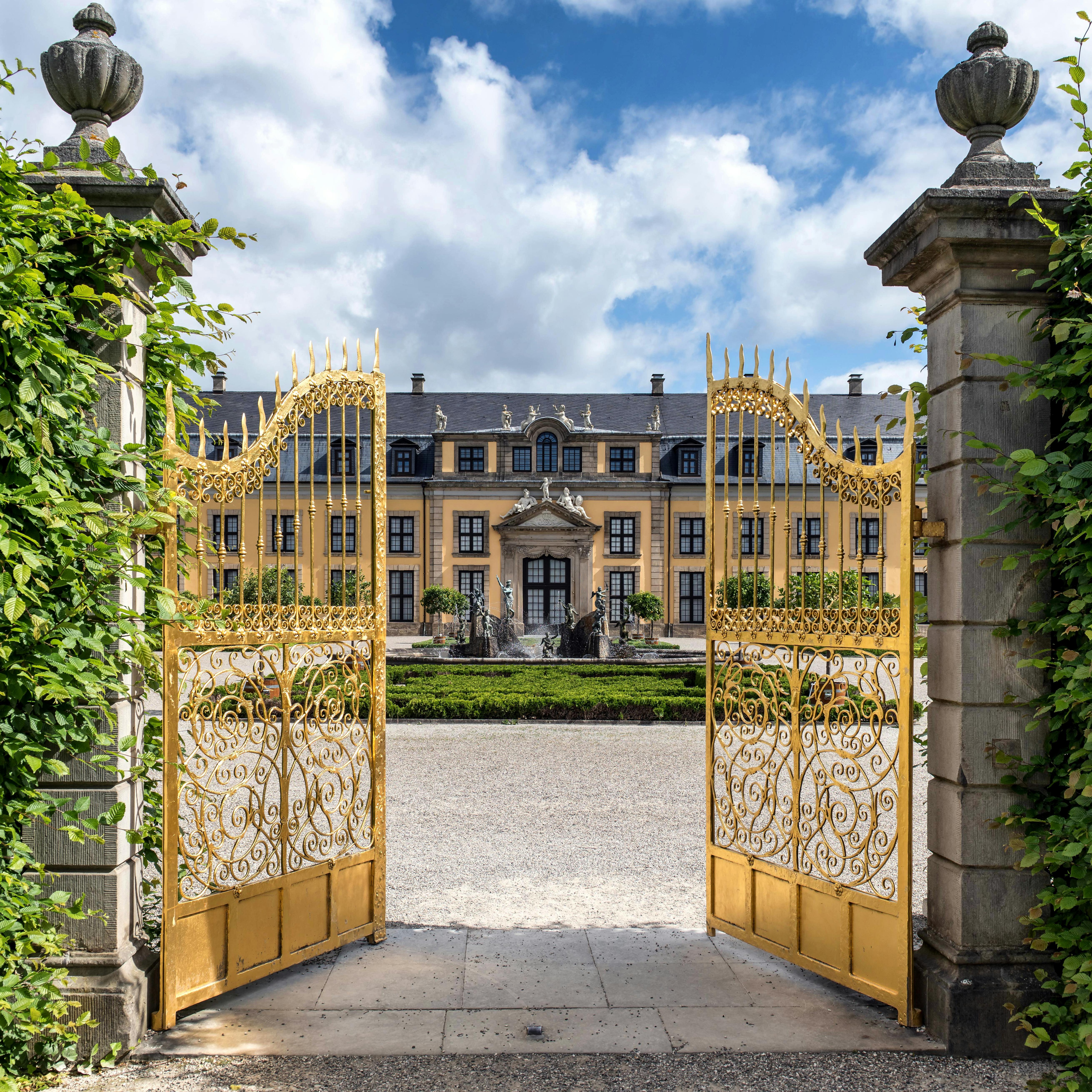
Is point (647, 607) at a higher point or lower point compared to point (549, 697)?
higher

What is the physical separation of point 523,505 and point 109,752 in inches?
1132

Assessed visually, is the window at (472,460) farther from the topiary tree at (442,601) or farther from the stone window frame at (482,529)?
the topiary tree at (442,601)

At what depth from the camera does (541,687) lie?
1312 cm

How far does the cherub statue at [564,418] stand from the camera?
32.4 meters

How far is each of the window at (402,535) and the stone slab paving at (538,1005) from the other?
2859 cm

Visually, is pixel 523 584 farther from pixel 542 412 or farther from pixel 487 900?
pixel 487 900

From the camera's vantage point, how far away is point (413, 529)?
32.8 meters

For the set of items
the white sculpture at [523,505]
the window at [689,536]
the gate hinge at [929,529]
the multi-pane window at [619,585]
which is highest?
the white sculpture at [523,505]

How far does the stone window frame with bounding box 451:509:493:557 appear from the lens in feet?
107

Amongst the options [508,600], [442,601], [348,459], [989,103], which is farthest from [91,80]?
[348,459]

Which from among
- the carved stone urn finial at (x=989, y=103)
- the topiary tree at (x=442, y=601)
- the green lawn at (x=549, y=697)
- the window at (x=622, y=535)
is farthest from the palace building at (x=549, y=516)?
the carved stone urn finial at (x=989, y=103)

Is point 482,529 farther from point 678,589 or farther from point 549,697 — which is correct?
point 549,697

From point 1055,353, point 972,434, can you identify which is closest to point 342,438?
point 972,434

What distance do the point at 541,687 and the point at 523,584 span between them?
1934 centimetres
